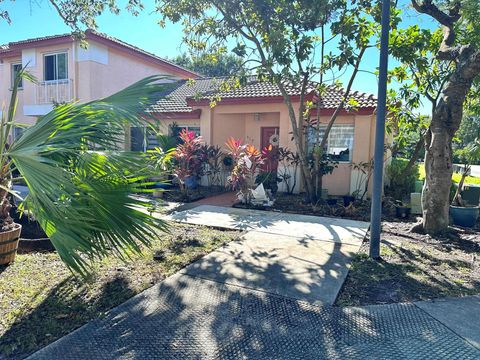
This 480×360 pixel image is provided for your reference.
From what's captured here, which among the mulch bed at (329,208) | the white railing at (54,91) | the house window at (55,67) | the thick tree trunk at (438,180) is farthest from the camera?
the house window at (55,67)

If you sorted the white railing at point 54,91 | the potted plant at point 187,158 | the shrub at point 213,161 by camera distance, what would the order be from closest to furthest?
the potted plant at point 187,158 → the shrub at point 213,161 → the white railing at point 54,91

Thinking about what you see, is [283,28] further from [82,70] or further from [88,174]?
[82,70]

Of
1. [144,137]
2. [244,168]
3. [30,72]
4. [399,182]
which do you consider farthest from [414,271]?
[30,72]

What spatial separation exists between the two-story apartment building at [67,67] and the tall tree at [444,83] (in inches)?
408

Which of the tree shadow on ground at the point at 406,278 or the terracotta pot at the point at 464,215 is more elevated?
the terracotta pot at the point at 464,215

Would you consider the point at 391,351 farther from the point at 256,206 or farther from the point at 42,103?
the point at 42,103

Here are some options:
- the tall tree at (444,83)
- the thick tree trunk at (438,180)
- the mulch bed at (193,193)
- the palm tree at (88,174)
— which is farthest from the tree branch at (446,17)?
the mulch bed at (193,193)

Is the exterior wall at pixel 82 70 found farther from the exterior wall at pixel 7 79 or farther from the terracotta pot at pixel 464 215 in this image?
the terracotta pot at pixel 464 215

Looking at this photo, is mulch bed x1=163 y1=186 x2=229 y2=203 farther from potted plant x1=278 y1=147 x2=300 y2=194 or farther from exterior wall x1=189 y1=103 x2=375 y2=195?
potted plant x1=278 y1=147 x2=300 y2=194

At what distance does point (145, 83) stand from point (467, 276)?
219 inches

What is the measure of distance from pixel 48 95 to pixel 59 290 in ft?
48.6

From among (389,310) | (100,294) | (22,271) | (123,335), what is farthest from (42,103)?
(389,310)

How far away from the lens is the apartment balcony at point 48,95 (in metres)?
15.9

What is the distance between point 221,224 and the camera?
331 inches
